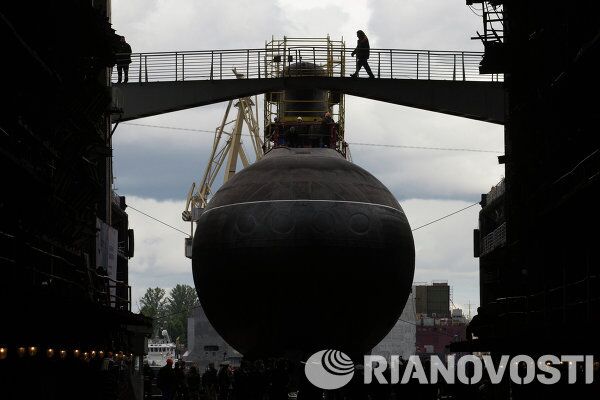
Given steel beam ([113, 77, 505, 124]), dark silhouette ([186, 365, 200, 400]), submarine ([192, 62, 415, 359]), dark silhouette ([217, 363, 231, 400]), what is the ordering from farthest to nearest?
steel beam ([113, 77, 505, 124]) < submarine ([192, 62, 415, 359]) < dark silhouette ([217, 363, 231, 400]) < dark silhouette ([186, 365, 200, 400])

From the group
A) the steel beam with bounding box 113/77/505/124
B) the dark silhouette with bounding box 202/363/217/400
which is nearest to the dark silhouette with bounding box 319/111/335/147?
the steel beam with bounding box 113/77/505/124

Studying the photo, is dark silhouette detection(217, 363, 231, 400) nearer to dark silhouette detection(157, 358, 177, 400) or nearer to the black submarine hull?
the black submarine hull

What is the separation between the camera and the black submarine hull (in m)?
50.7

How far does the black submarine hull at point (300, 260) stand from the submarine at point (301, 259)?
0.04 m

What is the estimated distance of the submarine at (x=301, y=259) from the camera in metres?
50.7

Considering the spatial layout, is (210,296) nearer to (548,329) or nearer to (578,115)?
(578,115)

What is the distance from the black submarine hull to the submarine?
1.4 inches

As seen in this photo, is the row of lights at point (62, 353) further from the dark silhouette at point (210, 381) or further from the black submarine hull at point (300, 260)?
the black submarine hull at point (300, 260)

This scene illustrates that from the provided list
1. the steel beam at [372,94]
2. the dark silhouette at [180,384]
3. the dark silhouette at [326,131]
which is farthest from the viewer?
the dark silhouette at [326,131]

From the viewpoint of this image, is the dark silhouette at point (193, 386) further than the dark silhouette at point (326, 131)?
No

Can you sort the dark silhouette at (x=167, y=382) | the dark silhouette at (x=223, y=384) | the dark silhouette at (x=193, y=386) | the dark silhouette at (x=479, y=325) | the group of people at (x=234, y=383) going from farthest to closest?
the dark silhouette at (x=223, y=384), the dark silhouette at (x=193, y=386), the dark silhouette at (x=479, y=325), the group of people at (x=234, y=383), the dark silhouette at (x=167, y=382)

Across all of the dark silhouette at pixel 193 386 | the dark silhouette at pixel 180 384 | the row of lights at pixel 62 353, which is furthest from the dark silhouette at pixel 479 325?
the row of lights at pixel 62 353

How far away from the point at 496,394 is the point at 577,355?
12306 millimetres

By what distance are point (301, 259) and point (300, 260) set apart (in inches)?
2.3
